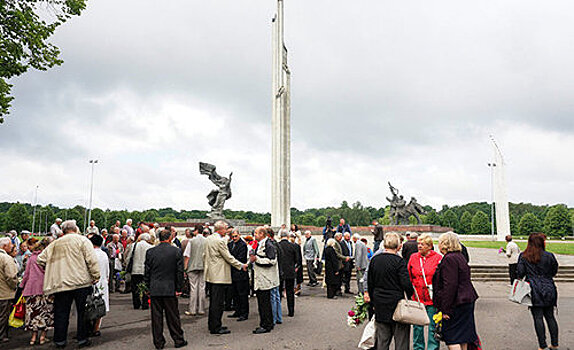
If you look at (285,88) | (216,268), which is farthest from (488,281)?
(285,88)

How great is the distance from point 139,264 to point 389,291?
6.01m

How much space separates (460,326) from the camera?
13.9 feet

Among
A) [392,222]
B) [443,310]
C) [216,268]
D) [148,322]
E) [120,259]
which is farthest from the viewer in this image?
[392,222]

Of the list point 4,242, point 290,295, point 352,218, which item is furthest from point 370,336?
point 352,218

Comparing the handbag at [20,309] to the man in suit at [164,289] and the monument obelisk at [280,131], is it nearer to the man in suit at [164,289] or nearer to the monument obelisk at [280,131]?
the man in suit at [164,289]

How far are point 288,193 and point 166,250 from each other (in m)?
21.7

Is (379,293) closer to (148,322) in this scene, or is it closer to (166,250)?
(166,250)

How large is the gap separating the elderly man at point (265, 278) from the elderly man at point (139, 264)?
2.91m

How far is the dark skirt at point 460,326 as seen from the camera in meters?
4.21

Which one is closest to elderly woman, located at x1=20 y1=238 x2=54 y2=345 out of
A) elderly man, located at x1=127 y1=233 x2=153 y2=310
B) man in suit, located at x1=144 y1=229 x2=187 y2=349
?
man in suit, located at x1=144 y1=229 x2=187 y2=349

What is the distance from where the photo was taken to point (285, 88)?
27969 millimetres

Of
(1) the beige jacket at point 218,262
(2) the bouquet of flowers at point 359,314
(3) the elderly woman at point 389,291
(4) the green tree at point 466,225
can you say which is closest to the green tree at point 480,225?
(4) the green tree at point 466,225

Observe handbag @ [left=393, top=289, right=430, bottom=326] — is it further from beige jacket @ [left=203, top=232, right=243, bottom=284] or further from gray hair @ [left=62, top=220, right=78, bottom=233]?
gray hair @ [left=62, top=220, right=78, bottom=233]

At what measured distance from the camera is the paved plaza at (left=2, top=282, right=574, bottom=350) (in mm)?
5836
